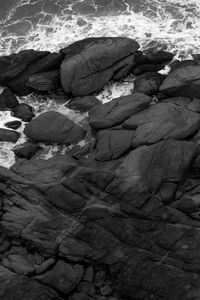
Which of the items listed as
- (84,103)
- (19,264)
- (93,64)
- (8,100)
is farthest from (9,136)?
(19,264)

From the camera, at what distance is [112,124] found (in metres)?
27.7

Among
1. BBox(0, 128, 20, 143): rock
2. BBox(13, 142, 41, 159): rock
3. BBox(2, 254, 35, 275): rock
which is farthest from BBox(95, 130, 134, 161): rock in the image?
BBox(2, 254, 35, 275): rock

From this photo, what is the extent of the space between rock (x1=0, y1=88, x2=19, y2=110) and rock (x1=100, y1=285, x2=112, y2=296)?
49.9ft

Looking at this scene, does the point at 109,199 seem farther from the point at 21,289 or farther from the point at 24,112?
the point at 24,112

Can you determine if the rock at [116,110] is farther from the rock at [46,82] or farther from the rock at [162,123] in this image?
the rock at [46,82]

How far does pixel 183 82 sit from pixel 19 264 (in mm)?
14611

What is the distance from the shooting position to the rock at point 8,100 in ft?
104

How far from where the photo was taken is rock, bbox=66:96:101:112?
1201 inches

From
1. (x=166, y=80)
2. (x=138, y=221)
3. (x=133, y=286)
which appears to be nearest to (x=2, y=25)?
(x=166, y=80)

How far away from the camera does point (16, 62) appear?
3347 centimetres

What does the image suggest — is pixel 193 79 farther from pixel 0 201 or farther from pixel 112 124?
pixel 0 201

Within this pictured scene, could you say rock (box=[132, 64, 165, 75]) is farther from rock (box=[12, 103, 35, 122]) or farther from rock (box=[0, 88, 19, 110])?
rock (box=[0, 88, 19, 110])

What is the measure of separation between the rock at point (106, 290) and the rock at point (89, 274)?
65 cm

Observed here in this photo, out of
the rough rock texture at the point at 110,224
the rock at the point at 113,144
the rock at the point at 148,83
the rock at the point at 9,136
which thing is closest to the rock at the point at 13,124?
the rock at the point at 9,136
